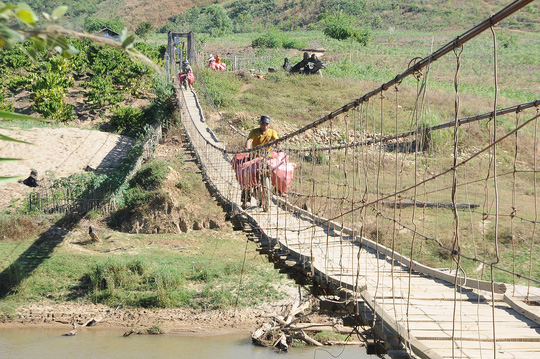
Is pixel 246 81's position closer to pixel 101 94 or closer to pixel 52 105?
pixel 101 94

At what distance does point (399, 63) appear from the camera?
1923cm

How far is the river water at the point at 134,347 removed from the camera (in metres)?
6.63

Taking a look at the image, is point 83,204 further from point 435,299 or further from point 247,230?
point 435,299

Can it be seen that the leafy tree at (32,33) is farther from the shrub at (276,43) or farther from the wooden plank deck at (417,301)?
the shrub at (276,43)

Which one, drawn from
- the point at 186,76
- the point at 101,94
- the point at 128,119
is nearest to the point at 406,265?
the point at 186,76

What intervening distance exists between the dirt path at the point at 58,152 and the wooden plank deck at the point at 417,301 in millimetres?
6998

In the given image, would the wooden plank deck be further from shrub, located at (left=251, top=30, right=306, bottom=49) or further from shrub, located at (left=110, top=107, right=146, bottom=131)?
shrub, located at (left=251, top=30, right=306, bottom=49)

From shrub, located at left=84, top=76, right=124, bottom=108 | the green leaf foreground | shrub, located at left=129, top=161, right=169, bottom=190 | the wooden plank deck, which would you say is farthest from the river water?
shrub, located at left=84, top=76, right=124, bottom=108

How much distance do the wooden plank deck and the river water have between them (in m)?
2.56

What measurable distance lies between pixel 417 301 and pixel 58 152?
32.1 feet

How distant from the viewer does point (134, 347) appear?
270 inches

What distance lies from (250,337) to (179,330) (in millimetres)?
870

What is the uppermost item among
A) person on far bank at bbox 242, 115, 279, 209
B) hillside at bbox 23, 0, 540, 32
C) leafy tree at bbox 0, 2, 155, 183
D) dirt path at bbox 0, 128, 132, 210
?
hillside at bbox 23, 0, 540, 32

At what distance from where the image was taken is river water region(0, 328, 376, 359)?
261 inches
